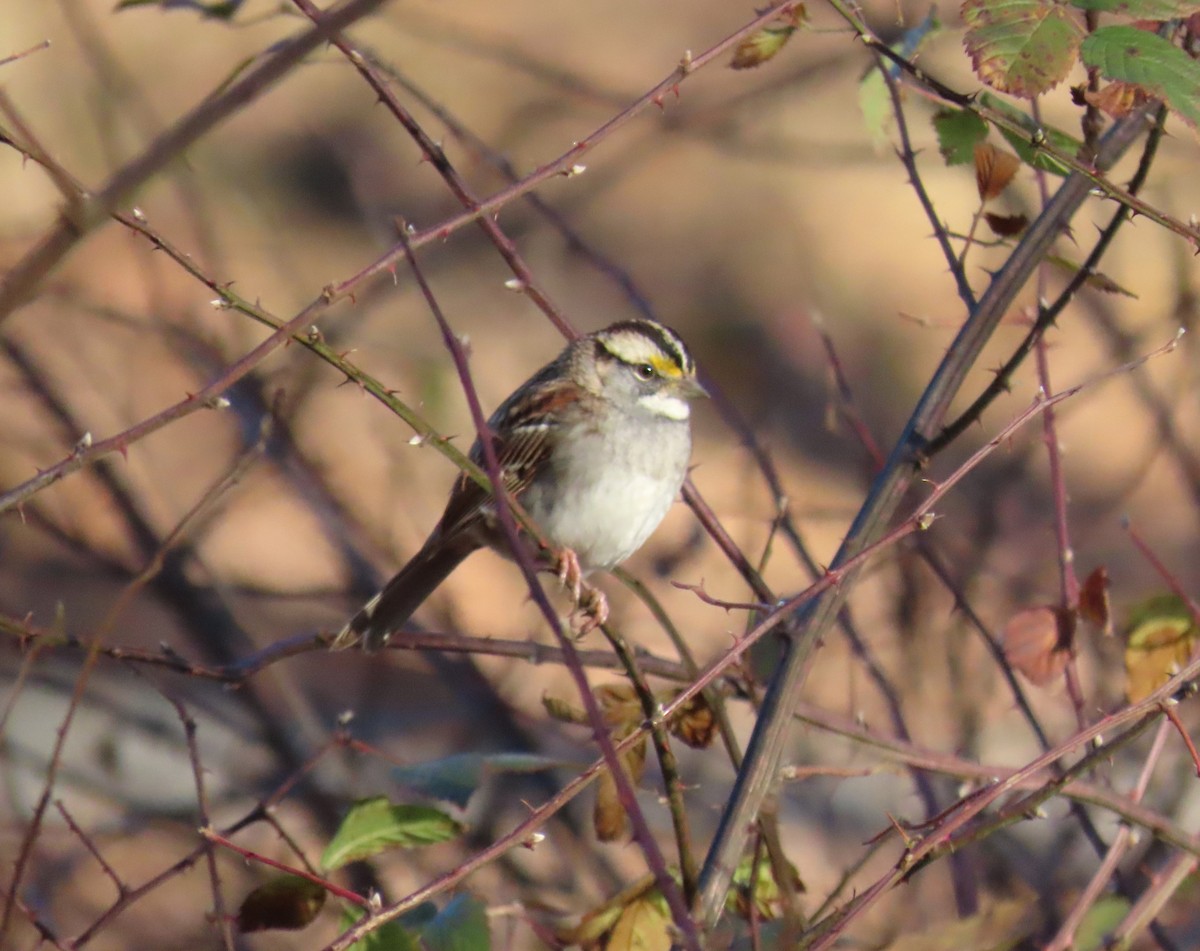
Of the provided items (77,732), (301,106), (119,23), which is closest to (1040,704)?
(77,732)

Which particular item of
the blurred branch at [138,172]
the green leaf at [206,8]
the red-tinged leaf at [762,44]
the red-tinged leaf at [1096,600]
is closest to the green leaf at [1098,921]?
the red-tinged leaf at [1096,600]

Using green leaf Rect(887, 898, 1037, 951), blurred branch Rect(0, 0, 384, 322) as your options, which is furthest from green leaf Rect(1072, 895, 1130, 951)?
blurred branch Rect(0, 0, 384, 322)

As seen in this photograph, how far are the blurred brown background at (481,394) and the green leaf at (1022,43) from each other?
1.09 metres

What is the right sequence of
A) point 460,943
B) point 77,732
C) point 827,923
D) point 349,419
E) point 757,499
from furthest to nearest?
point 349,419 < point 757,499 < point 77,732 < point 460,943 < point 827,923

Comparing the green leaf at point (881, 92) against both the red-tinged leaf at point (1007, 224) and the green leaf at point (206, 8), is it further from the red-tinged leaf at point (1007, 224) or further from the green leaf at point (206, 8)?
the green leaf at point (206, 8)

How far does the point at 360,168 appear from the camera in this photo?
504cm

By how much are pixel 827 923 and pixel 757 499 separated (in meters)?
2.77

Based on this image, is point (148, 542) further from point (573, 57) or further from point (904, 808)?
point (573, 57)

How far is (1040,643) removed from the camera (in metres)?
2.08

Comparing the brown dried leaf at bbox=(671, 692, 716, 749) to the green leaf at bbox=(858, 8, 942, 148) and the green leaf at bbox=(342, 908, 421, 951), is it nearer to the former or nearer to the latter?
the green leaf at bbox=(342, 908, 421, 951)

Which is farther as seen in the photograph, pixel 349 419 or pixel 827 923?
pixel 349 419

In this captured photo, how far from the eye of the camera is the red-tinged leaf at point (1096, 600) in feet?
6.60

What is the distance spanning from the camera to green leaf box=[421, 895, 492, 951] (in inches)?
66.4

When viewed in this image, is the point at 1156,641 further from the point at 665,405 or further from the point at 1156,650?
the point at 665,405
